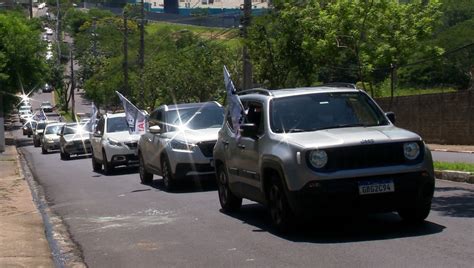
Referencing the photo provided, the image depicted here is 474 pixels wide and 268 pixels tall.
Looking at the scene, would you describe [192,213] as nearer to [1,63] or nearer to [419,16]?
[419,16]

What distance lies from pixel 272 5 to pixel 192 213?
17.1 metres

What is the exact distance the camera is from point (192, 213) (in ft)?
44.4

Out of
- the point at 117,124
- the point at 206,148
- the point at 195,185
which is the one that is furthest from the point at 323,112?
the point at 117,124

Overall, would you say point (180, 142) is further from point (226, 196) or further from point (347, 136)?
point (347, 136)

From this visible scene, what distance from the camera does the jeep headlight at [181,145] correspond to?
55.6 ft

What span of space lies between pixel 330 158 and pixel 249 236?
1.65m

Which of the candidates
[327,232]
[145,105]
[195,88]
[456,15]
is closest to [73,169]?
[327,232]

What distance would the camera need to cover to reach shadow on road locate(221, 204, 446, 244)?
10117 mm

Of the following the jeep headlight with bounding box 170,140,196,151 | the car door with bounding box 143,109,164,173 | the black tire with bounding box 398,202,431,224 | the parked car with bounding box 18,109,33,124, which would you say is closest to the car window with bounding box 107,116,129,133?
the car door with bounding box 143,109,164,173

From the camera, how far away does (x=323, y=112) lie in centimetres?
1118

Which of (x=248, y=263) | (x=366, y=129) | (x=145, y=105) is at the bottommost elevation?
(x=145, y=105)

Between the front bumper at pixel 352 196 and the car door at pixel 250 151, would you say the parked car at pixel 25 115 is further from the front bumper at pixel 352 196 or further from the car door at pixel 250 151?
the front bumper at pixel 352 196

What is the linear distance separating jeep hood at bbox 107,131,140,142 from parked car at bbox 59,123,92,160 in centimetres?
1103

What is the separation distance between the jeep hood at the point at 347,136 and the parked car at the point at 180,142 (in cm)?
635
